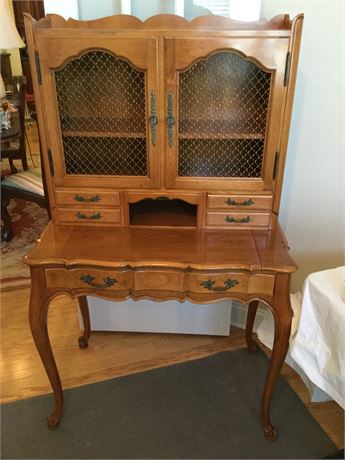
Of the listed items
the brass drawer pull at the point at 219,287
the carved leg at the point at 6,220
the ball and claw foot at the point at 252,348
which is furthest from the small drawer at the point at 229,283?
the carved leg at the point at 6,220

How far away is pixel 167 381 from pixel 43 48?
1475 millimetres

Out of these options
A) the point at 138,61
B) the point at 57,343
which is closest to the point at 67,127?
the point at 138,61

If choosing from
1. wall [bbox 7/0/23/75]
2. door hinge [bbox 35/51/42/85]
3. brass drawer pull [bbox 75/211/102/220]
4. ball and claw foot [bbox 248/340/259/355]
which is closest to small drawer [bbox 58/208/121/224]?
brass drawer pull [bbox 75/211/102/220]

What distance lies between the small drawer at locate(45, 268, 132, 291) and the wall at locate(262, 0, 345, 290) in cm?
92

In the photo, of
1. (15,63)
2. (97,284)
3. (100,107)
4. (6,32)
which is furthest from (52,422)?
(15,63)

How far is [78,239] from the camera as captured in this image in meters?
1.39

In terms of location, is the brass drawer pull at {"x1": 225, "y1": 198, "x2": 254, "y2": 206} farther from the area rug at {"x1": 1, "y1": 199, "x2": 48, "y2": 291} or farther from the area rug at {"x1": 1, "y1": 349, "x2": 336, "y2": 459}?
the area rug at {"x1": 1, "y1": 199, "x2": 48, "y2": 291}

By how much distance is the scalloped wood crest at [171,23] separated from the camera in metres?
1.26

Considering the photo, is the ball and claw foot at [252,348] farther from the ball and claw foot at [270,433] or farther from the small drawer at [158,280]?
the small drawer at [158,280]

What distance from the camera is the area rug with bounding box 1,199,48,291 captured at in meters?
2.57

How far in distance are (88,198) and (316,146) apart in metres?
0.99

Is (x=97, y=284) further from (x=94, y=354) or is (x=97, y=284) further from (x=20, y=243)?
(x=20, y=243)

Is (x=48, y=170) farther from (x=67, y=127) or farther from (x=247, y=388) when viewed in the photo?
(x=247, y=388)

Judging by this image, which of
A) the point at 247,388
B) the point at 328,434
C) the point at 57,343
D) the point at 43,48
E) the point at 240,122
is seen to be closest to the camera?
the point at 43,48
